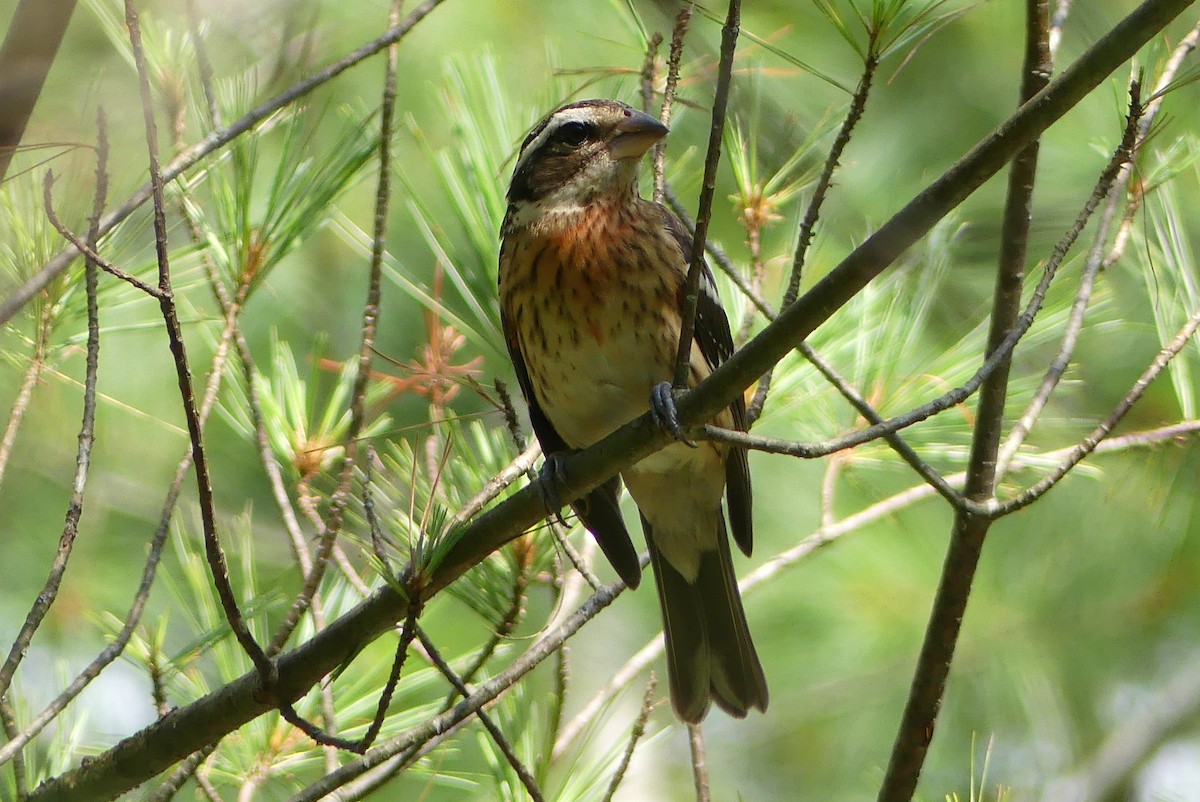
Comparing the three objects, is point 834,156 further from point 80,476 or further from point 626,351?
point 80,476

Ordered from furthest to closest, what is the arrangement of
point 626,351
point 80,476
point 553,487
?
point 626,351 < point 553,487 < point 80,476

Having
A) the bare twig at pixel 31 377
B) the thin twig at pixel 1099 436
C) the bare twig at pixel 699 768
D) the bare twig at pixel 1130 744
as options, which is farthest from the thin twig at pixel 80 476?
the bare twig at pixel 1130 744

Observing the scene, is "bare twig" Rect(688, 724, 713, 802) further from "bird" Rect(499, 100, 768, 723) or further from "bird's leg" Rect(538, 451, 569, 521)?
"bird's leg" Rect(538, 451, 569, 521)

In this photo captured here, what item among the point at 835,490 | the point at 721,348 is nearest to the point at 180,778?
the point at 721,348

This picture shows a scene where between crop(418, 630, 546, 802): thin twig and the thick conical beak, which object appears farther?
the thick conical beak

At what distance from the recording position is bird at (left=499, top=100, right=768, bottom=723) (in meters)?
3.31

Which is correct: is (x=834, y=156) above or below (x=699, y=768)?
above

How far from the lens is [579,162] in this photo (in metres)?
3.55

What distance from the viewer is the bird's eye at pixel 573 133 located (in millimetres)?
3531

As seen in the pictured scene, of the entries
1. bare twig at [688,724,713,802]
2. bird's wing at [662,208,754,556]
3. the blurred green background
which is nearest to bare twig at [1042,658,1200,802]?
the blurred green background

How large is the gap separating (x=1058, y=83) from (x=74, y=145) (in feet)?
4.99

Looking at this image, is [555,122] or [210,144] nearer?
[210,144]

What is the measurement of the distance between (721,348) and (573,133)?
0.70 metres

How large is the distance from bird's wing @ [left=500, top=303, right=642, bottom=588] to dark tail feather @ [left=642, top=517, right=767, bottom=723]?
21 cm
